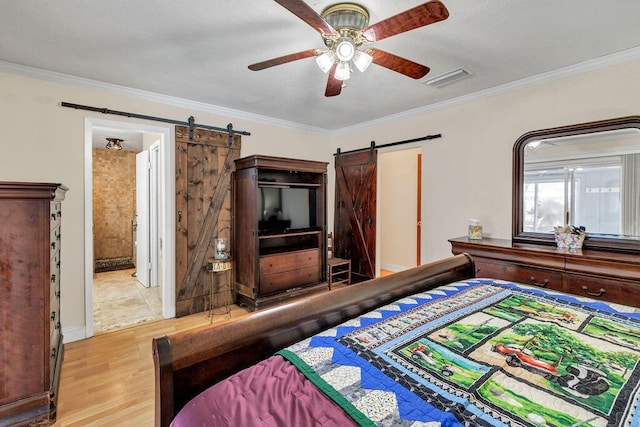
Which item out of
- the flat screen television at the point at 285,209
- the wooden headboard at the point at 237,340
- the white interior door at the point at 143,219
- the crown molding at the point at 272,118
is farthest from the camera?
the white interior door at the point at 143,219

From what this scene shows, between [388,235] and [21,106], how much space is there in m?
5.29

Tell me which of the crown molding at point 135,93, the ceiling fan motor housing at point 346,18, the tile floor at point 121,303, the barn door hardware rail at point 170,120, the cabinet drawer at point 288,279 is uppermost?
the crown molding at point 135,93

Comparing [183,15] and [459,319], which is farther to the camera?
[183,15]

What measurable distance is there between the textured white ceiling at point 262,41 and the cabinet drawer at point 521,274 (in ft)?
5.86

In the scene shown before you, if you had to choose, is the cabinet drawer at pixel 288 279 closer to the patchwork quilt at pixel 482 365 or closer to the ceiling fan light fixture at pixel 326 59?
the patchwork quilt at pixel 482 365

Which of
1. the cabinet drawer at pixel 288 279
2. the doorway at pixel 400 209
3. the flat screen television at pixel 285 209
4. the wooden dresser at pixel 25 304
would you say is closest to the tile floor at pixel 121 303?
the cabinet drawer at pixel 288 279

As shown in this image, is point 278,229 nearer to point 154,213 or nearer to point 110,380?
point 154,213

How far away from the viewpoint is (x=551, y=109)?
9.12 ft

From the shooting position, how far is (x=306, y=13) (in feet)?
4.71

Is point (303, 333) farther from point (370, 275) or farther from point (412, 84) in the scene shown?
point (370, 275)

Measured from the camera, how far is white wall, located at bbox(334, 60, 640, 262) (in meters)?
2.51

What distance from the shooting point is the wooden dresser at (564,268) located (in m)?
2.13

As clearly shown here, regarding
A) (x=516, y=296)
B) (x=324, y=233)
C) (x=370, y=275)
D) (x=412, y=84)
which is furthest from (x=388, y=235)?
(x=516, y=296)

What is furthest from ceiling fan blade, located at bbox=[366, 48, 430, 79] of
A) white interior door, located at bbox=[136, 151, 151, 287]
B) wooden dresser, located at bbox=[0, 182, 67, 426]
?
white interior door, located at bbox=[136, 151, 151, 287]
